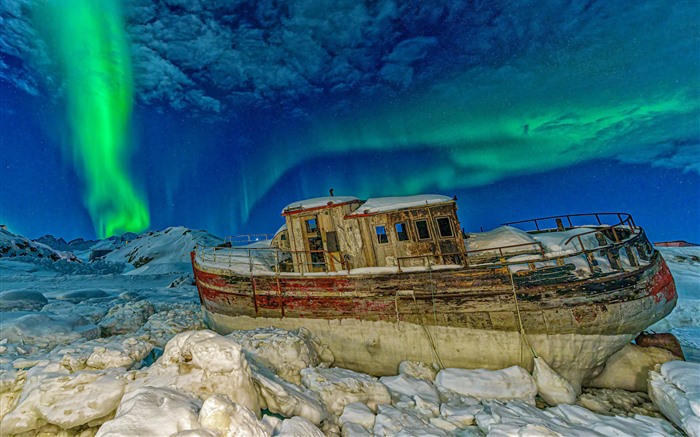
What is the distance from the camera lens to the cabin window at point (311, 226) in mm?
12242

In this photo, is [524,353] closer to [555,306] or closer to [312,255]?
[555,306]

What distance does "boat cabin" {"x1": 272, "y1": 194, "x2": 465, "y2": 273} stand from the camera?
10.4 m

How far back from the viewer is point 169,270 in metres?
42.2

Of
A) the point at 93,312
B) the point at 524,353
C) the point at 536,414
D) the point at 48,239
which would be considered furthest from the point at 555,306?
the point at 48,239

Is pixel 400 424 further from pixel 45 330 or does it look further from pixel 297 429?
pixel 45 330

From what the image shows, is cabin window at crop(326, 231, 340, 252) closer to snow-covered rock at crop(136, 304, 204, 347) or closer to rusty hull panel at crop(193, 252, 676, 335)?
rusty hull panel at crop(193, 252, 676, 335)

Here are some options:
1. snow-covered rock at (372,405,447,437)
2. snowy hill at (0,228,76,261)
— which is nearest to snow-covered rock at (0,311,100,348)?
snow-covered rock at (372,405,447,437)

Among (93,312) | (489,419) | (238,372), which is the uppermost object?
(93,312)

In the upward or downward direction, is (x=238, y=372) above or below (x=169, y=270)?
below

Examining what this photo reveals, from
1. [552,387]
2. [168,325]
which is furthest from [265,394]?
[168,325]

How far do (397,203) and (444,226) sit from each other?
207 cm

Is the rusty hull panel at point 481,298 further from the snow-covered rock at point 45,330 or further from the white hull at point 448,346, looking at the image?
the snow-covered rock at point 45,330

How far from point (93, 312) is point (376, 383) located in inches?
596

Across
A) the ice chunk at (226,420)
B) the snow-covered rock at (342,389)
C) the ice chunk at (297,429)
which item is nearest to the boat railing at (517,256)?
the snow-covered rock at (342,389)
